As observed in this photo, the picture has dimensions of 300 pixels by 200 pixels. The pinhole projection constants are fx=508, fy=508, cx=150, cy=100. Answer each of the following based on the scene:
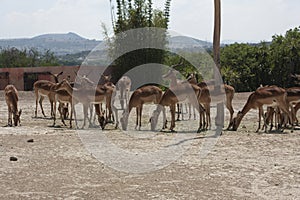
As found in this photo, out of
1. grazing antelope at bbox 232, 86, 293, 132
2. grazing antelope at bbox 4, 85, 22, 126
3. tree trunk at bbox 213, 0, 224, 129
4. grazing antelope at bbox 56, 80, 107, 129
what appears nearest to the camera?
grazing antelope at bbox 232, 86, 293, 132

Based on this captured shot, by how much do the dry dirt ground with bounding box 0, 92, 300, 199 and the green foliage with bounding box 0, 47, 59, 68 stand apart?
3659 centimetres

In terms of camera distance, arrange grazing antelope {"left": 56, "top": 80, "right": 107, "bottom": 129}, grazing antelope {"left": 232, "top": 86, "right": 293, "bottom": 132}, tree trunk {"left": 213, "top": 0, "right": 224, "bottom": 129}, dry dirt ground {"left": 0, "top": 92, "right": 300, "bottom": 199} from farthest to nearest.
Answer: tree trunk {"left": 213, "top": 0, "right": 224, "bottom": 129} < grazing antelope {"left": 56, "top": 80, "right": 107, "bottom": 129} < grazing antelope {"left": 232, "top": 86, "right": 293, "bottom": 132} < dry dirt ground {"left": 0, "top": 92, "right": 300, "bottom": 199}

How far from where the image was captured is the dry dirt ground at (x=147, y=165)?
8414 millimetres

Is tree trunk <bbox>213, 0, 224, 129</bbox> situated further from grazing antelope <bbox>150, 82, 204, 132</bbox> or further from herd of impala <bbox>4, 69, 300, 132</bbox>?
grazing antelope <bbox>150, 82, 204, 132</bbox>

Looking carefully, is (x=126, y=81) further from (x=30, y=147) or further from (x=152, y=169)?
(x=152, y=169)

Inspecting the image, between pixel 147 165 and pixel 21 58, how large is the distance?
44.4 metres

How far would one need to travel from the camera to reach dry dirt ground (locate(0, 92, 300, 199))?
841 centimetres

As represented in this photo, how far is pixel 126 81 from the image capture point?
22.1 meters

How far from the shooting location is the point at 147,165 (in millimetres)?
10375

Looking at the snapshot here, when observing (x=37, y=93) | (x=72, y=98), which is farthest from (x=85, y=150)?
(x=37, y=93)

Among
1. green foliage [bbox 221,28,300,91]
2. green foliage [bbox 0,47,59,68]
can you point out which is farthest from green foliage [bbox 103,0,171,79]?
green foliage [bbox 0,47,59,68]

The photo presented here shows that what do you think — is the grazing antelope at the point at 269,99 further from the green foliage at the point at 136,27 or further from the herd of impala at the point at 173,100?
the green foliage at the point at 136,27

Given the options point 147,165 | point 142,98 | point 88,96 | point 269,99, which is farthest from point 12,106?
point 269,99

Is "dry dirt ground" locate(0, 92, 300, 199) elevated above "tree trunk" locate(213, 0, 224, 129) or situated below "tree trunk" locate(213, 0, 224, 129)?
below
